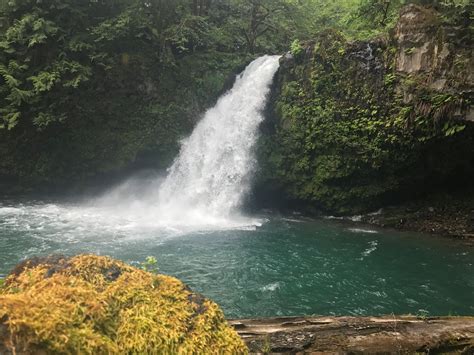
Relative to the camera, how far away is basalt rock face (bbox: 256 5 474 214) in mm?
11633

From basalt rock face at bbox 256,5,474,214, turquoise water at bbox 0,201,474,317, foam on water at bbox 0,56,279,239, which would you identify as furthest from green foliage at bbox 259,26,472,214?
turquoise water at bbox 0,201,474,317

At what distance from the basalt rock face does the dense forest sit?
35 cm

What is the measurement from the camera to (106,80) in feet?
54.8

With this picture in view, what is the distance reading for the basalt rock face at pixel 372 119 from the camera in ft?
38.2

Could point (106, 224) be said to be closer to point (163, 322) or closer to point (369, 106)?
point (369, 106)

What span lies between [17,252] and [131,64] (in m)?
9.81

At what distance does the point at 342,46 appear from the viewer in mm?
14062

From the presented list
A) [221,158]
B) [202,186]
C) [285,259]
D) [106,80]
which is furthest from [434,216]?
[106,80]

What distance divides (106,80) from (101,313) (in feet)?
52.5

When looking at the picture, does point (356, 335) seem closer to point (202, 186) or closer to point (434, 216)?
point (434, 216)

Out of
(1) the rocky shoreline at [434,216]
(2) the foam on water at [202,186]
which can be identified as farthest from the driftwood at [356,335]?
(1) the rocky shoreline at [434,216]

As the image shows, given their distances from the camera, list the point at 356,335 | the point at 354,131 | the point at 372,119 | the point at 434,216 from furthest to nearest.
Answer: the point at 354,131 → the point at 434,216 → the point at 372,119 → the point at 356,335

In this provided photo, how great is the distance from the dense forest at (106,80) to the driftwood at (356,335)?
434 inches

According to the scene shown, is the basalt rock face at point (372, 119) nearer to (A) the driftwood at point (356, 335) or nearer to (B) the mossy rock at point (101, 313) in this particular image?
(A) the driftwood at point (356, 335)
